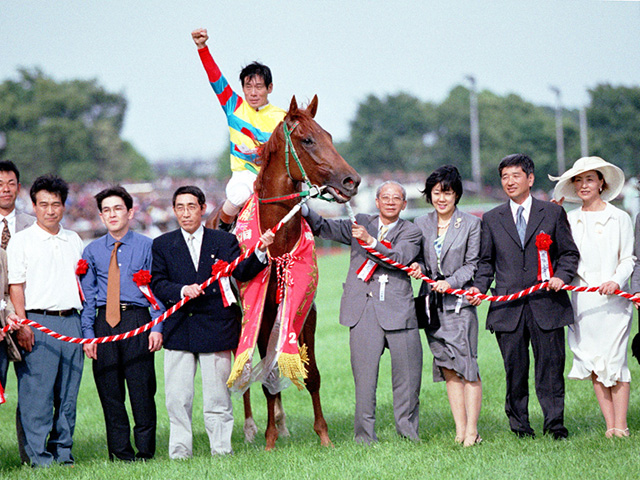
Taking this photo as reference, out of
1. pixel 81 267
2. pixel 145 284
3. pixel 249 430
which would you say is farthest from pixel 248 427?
pixel 81 267

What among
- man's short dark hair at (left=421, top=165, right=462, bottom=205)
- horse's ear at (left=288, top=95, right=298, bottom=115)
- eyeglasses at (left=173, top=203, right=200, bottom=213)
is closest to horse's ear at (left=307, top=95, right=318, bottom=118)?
horse's ear at (left=288, top=95, right=298, bottom=115)

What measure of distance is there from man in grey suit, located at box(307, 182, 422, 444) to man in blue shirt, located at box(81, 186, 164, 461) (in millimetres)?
1561

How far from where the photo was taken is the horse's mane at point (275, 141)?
5363 millimetres

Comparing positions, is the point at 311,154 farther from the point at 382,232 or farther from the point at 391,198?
the point at 382,232

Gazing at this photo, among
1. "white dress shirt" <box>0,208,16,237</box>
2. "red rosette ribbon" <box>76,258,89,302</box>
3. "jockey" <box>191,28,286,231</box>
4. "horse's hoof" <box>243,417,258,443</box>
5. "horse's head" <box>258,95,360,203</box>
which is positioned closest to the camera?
"horse's head" <box>258,95,360,203</box>

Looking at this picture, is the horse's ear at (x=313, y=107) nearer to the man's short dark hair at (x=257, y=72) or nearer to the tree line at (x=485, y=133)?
the man's short dark hair at (x=257, y=72)

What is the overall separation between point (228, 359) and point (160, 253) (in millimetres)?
979

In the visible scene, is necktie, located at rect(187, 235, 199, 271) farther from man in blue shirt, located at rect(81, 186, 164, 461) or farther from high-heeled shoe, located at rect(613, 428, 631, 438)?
high-heeled shoe, located at rect(613, 428, 631, 438)

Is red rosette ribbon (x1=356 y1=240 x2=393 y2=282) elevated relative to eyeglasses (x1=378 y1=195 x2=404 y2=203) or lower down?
lower down

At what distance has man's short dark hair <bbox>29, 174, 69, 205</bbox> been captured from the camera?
5.52m

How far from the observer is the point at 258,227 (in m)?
5.57

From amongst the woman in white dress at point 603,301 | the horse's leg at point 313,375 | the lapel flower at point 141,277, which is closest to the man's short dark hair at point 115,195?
the lapel flower at point 141,277

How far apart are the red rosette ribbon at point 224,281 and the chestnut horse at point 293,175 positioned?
0.34 meters

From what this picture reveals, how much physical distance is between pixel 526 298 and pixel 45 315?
146 inches
